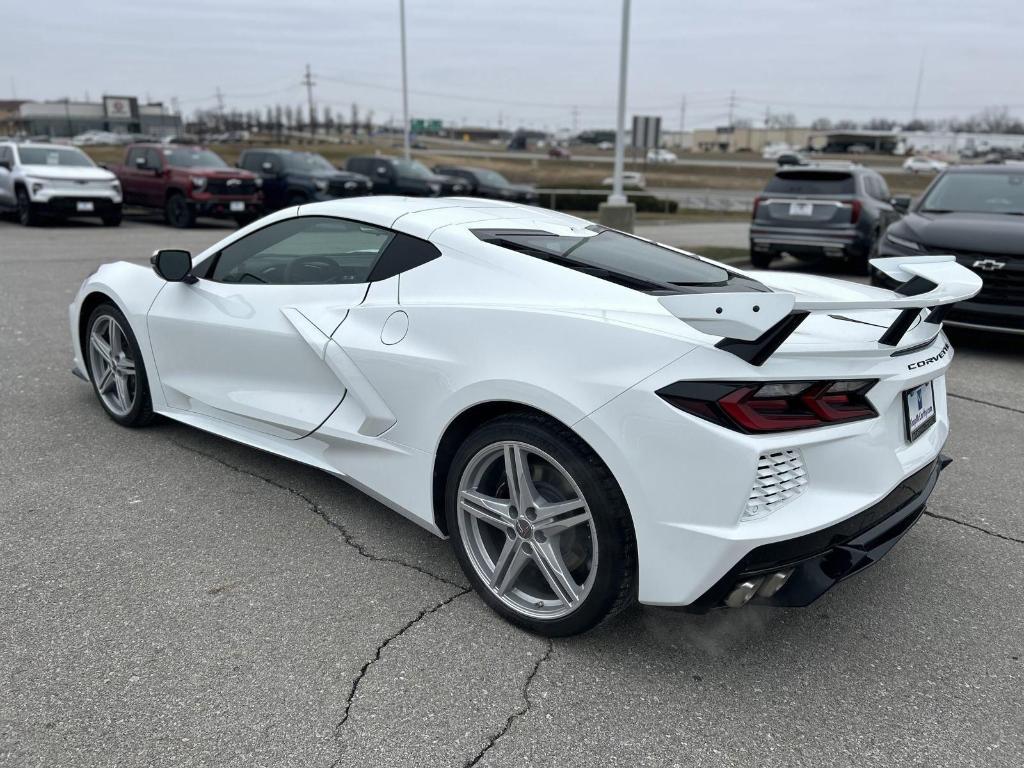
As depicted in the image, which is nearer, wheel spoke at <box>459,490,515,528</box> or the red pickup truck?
wheel spoke at <box>459,490,515,528</box>

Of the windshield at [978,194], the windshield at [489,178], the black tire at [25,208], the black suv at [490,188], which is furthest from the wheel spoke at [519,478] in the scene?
the windshield at [489,178]

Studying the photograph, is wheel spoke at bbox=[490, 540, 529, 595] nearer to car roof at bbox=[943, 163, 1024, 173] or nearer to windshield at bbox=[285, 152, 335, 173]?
car roof at bbox=[943, 163, 1024, 173]

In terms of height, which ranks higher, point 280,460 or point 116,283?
point 116,283

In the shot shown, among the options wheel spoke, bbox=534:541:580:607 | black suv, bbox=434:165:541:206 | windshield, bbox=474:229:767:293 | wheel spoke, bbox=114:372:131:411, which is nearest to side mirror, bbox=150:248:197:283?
wheel spoke, bbox=114:372:131:411

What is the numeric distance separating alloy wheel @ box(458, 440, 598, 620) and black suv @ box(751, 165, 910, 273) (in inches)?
381

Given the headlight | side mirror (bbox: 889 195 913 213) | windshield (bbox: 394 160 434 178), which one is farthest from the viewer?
windshield (bbox: 394 160 434 178)

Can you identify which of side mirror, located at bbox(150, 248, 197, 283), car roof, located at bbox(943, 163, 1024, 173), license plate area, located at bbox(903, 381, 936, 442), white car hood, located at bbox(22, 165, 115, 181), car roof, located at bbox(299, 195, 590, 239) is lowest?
white car hood, located at bbox(22, 165, 115, 181)

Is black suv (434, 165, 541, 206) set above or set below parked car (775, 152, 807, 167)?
below

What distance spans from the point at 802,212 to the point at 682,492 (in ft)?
33.5

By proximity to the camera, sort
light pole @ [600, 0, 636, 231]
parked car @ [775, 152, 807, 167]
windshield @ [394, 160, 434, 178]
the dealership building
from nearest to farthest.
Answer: light pole @ [600, 0, 636, 231] < parked car @ [775, 152, 807, 167] < windshield @ [394, 160, 434, 178] < the dealership building

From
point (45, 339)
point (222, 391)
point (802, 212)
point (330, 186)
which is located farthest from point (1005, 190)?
point (330, 186)

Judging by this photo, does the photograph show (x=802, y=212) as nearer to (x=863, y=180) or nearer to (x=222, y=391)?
(x=863, y=180)

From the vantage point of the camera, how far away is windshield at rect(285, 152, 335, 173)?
64.4 ft

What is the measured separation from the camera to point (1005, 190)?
8.09 m
